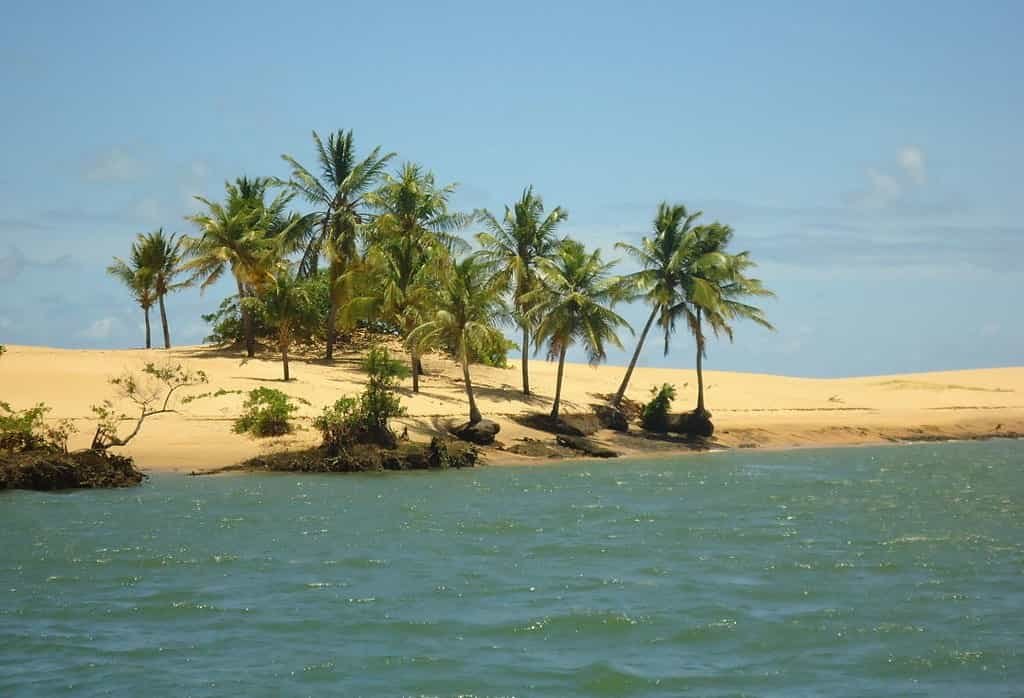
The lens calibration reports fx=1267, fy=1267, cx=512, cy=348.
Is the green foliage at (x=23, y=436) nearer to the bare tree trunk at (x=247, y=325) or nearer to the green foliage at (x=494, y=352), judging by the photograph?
the green foliage at (x=494, y=352)

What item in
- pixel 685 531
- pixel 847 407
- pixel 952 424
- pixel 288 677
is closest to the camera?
pixel 288 677

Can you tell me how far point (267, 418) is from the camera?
116 feet

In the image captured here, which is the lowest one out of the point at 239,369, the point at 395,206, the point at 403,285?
the point at 239,369

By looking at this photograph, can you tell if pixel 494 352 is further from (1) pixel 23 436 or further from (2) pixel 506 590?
(2) pixel 506 590

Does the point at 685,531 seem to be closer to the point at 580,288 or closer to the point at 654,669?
the point at 654,669

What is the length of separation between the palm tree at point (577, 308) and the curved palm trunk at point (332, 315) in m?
9.01

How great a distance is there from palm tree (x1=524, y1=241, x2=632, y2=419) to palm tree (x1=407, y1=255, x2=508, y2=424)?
11.6ft

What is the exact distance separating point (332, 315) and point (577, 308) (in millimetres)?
11739

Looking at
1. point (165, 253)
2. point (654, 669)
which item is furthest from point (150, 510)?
point (165, 253)

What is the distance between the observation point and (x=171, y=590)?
60.2 feet

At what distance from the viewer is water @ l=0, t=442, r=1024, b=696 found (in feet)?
46.6

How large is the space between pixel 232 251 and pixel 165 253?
5.53 meters

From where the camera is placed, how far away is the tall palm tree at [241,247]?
4741 centimetres

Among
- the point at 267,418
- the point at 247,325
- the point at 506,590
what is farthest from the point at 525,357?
the point at 506,590
